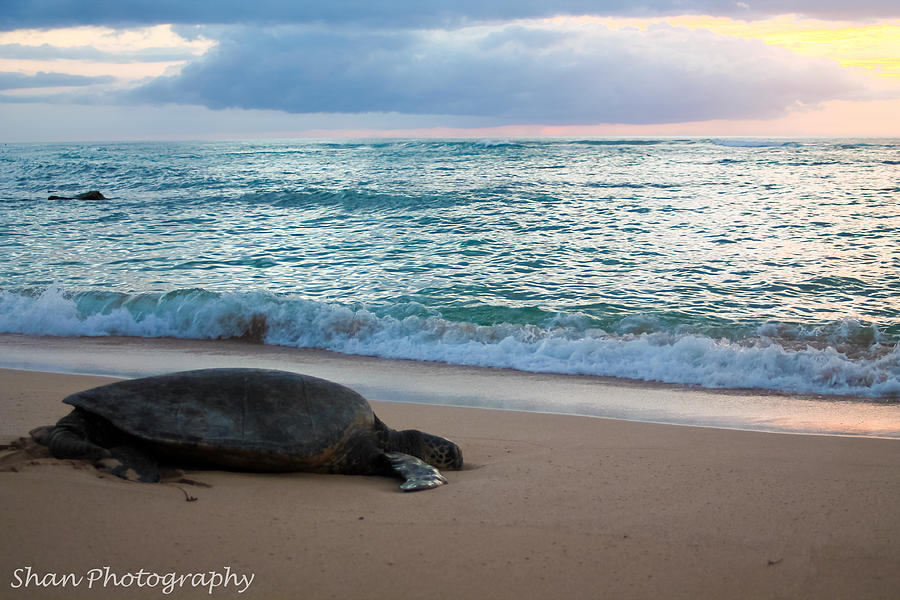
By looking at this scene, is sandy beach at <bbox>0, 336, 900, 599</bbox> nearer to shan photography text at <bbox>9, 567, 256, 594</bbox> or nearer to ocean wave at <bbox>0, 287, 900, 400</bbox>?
shan photography text at <bbox>9, 567, 256, 594</bbox>

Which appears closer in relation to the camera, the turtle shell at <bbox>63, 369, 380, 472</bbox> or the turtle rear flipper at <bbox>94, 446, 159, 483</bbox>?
the turtle rear flipper at <bbox>94, 446, 159, 483</bbox>

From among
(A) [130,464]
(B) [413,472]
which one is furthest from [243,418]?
(B) [413,472]

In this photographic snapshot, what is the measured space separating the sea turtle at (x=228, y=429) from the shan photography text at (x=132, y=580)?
102cm

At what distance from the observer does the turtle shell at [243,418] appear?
3.61m

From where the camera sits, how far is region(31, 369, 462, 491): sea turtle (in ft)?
11.8

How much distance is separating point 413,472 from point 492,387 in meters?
3.08

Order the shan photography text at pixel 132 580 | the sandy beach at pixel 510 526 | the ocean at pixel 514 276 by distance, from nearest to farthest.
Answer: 1. the shan photography text at pixel 132 580
2. the sandy beach at pixel 510 526
3. the ocean at pixel 514 276

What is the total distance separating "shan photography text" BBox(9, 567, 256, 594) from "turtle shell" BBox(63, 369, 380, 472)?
1.14 metres

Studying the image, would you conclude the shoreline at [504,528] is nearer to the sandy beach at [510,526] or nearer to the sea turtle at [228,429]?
the sandy beach at [510,526]

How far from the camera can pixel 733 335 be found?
8391 millimetres

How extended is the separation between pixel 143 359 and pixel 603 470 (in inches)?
245

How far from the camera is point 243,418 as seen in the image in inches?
146

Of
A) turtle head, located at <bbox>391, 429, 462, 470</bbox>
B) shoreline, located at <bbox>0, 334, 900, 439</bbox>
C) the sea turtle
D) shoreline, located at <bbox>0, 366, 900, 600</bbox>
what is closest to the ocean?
shoreline, located at <bbox>0, 334, 900, 439</bbox>

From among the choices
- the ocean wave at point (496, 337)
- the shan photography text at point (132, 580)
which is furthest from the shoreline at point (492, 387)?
the shan photography text at point (132, 580)
